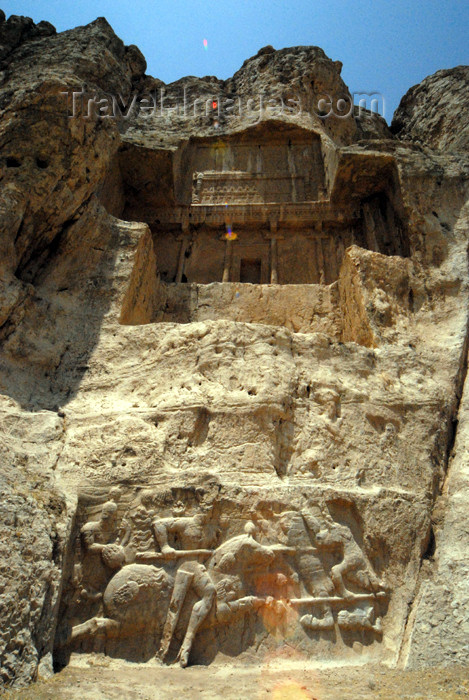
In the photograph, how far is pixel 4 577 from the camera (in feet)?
15.3

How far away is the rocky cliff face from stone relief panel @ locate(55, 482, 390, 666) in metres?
0.02

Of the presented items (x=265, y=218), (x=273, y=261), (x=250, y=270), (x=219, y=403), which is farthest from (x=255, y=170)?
(x=219, y=403)

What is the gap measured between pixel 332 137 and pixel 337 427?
30.7ft

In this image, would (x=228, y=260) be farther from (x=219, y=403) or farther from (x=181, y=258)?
(x=219, y=403)

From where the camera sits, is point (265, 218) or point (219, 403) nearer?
point (219, 403)

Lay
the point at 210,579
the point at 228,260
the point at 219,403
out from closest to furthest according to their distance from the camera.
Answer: the point at 210,579 → the point at 219,403 → the point at 228,260

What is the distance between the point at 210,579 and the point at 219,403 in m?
1.96

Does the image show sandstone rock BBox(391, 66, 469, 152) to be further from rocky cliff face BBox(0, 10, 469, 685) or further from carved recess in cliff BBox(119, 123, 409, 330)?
carved recess in cliff BBox(119, 123, 409, 330)

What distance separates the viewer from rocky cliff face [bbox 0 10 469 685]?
16.8ft

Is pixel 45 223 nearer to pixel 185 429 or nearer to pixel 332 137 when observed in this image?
pixel 185 429

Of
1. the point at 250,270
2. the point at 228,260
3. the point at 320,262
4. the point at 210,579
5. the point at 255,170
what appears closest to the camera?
the point at 210,579

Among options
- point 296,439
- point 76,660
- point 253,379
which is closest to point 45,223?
point 253,379

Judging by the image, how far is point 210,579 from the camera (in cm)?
526

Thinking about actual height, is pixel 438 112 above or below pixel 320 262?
above
